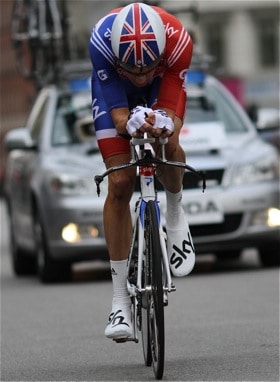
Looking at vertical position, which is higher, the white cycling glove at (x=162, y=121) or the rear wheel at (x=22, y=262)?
the white cycling glove at (x=162, y=121)

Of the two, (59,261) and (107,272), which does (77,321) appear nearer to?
(59,261)

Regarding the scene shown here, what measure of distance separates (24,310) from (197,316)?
5.93ft

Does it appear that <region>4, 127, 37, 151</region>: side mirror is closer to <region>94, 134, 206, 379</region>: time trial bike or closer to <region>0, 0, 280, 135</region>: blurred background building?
<region>94, 134, 206, 379</region>: time trial bike

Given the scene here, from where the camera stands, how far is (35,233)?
595 inches

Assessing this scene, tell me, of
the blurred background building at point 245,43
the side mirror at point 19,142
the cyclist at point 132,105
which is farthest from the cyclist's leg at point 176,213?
the blurred background building at point 245,43

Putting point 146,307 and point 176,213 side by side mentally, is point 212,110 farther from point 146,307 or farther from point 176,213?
point 146,307

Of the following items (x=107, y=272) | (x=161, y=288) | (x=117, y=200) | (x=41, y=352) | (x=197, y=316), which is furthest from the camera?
(x=107, y=272)

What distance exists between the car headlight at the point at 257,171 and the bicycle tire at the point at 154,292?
6.41 m

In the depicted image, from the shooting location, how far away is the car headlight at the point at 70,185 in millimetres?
14375

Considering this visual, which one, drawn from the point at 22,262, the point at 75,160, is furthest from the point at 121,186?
the point at 22,262

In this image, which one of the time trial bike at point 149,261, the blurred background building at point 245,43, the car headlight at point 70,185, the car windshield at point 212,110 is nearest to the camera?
the time trial bike at point 149,261

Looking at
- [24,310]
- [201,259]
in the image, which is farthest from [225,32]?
[24,310]

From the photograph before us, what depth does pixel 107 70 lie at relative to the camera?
8.27 meters

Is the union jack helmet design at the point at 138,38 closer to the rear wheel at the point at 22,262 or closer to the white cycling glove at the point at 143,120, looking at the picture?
the white cycling glove at the point at 143,120
